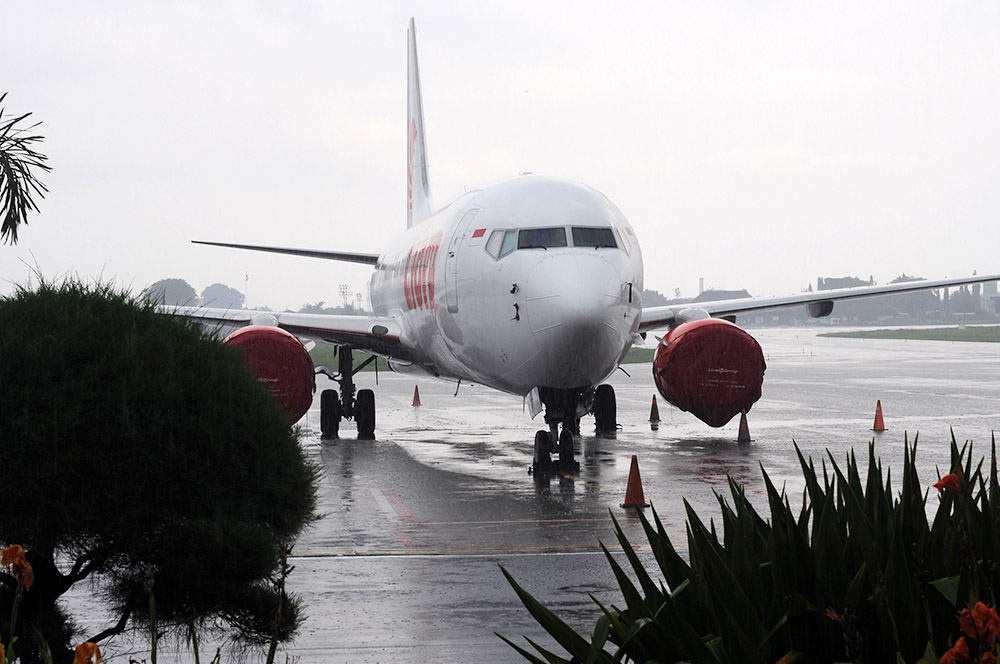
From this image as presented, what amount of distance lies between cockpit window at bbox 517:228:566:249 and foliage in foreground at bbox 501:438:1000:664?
870cm

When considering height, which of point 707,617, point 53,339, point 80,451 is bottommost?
point 707,617

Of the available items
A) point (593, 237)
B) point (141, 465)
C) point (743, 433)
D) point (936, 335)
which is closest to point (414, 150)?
point (743, 433)

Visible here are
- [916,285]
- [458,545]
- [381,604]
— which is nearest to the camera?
[381,604]

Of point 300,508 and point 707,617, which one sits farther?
point 300,508

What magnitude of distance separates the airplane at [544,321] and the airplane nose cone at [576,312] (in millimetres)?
13

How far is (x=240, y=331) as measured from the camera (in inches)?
623

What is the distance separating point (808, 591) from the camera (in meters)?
4.35

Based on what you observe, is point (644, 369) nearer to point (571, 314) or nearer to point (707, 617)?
point (571, 314)

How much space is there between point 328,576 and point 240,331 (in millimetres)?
7751

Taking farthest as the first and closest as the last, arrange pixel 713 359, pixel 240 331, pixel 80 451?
pixel 240 331 → pixel 713 359 → pixel 80 451

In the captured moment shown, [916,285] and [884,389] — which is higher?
[916,285]

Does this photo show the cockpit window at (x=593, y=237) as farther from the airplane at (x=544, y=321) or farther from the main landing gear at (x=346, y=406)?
the main landing gear at (x=346, y=406)

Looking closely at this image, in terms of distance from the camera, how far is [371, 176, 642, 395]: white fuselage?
41.7ft

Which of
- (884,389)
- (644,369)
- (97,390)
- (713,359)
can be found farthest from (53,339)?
(644,369)
